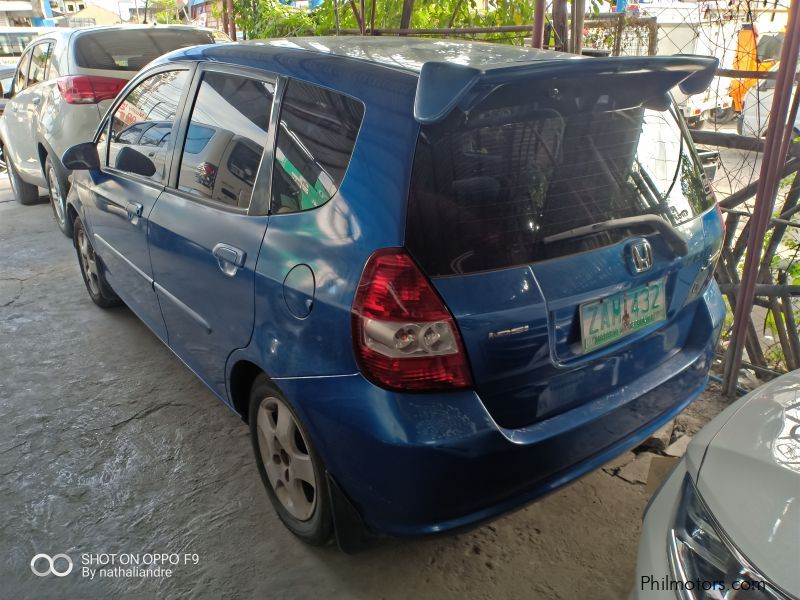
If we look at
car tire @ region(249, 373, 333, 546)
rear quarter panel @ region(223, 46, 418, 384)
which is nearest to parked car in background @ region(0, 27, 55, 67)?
car tire @ region(249, 373, 333, 546)

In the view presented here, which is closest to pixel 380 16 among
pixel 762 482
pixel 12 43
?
pixel 762 482

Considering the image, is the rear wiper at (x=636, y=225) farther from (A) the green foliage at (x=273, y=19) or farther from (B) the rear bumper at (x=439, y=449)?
(A) the green foliage at (x=273, y=19)

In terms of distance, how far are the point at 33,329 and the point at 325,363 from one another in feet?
10.1

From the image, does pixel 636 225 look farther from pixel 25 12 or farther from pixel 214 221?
pixel 25 12

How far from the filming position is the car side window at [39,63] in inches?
246

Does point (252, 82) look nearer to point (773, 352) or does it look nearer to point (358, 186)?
point (358, 186)

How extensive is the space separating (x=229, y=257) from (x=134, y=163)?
119cm

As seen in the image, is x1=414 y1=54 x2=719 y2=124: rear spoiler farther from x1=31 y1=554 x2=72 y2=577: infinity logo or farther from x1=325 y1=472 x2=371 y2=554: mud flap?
x1=31 y1=554 x2=72 y2=577: infinity logo

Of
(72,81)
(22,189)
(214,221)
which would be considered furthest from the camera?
(22,189)

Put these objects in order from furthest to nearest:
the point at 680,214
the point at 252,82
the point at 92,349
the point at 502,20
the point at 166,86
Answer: the point at 502,20 < the point at 92,349 < the point at 166,86 < the point at 252,82 < the point at 680,214

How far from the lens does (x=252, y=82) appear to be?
2404mm

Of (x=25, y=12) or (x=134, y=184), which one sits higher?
(x=25, y=12)

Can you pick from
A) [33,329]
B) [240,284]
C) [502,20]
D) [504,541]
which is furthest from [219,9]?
[504,541]

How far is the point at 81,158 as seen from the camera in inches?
139
